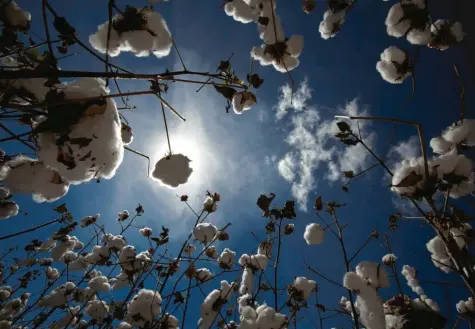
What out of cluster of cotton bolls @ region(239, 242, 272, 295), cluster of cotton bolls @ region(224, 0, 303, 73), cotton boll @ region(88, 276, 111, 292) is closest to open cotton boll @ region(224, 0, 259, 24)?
cluster of cotton bolls @ region(224, 0, 303, 73)

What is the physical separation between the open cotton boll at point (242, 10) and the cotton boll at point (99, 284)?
3.12 metres

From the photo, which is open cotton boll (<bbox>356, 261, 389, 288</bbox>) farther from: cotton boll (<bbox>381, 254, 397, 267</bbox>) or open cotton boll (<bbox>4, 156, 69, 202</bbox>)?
open cotton boll (<bbox>4, 156, 69, 202</bbox>)

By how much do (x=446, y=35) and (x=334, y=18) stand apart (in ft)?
2.06

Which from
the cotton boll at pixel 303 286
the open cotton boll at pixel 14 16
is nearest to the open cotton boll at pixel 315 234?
the cotton boll at pixel 303 286

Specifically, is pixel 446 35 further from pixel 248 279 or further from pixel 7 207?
pixel 7 207

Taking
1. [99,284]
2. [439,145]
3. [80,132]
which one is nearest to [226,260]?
[99,284]

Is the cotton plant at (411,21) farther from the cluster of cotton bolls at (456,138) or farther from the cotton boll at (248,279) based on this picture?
the cotton boll at (248,279)

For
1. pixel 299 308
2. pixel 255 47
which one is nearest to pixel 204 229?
pixel 299 308

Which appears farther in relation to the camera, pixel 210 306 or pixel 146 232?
pixel 146 232

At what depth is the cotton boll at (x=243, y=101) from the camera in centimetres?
154

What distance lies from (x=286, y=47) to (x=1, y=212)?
6.31ft

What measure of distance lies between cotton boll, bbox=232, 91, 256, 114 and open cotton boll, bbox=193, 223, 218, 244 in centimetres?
129

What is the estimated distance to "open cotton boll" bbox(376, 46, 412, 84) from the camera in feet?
5.00

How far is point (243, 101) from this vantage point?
155cm
